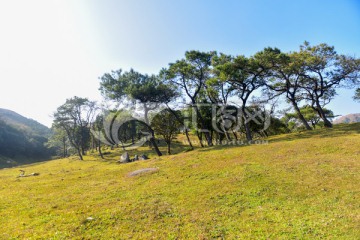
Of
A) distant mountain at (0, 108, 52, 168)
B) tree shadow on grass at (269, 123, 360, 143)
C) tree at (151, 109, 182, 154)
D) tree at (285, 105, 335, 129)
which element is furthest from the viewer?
distant mountain at (0, 108, 52, 168)

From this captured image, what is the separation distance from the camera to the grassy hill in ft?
31.9

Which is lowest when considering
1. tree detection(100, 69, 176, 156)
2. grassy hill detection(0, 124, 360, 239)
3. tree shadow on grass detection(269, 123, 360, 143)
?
grassy hill detection(0, 124, 360, 239)

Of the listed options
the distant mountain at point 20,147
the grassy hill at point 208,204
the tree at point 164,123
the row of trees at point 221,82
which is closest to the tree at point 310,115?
the row of trees at point 221,82

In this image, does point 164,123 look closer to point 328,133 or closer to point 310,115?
point 328,133

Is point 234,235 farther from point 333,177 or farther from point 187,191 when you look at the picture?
point 333,177

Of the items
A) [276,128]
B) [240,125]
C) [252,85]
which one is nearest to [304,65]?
[252,85]

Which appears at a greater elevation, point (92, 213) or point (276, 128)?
point (276, 128)

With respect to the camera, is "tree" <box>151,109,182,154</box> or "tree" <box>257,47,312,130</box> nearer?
"tree" <box>257,47,312,130</box>

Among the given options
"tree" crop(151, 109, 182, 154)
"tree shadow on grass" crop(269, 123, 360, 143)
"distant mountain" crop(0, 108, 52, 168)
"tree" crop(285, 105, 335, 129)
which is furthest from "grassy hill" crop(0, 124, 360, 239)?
"distant mountain" crop(0, 108, 52, 168)

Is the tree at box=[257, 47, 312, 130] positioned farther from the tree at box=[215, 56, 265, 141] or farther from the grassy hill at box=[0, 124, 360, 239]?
the grassy hill at box=[0, 124, 360, 239]

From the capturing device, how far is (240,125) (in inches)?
2238

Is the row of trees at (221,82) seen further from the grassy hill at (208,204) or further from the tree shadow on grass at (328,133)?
the grassy hill at (208,204)

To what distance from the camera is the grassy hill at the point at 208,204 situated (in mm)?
9734

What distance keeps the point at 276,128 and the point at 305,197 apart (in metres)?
59.7
